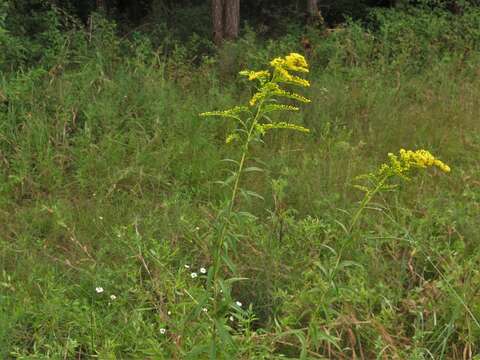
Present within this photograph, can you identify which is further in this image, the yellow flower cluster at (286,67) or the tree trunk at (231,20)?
the tree trunk at (231,20)

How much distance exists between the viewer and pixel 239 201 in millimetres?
4121

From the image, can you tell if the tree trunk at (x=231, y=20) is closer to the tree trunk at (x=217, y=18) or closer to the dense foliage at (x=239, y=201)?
the tree trunk at (x=217, y=18)

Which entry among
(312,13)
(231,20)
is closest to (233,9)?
(231,20)

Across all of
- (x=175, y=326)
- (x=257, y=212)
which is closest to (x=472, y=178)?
(x=257, y=212)

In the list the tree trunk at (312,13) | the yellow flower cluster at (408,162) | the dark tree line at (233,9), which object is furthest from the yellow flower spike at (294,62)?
the tree trunk at (312,13)

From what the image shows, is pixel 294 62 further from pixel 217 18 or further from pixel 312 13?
pixel 312 13

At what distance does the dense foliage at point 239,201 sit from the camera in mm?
2740

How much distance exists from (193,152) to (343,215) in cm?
141

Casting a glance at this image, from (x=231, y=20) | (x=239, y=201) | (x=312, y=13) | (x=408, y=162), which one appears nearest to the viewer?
(x=408, y=162)

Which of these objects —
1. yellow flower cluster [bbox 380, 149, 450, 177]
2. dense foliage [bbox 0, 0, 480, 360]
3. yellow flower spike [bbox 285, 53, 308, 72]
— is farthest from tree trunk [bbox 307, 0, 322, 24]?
yellow flower cluster [bbox 380, 149, 450, 177]

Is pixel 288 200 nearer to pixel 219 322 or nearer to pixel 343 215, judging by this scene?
pixel 343 215

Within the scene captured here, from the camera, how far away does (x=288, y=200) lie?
4.12 meters

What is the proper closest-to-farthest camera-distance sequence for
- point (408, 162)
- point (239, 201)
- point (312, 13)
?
point (408, 162), point (239, 201), point (312, 13)

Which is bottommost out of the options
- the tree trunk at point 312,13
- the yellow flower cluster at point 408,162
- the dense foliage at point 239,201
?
the dense foliage at point 239,201
